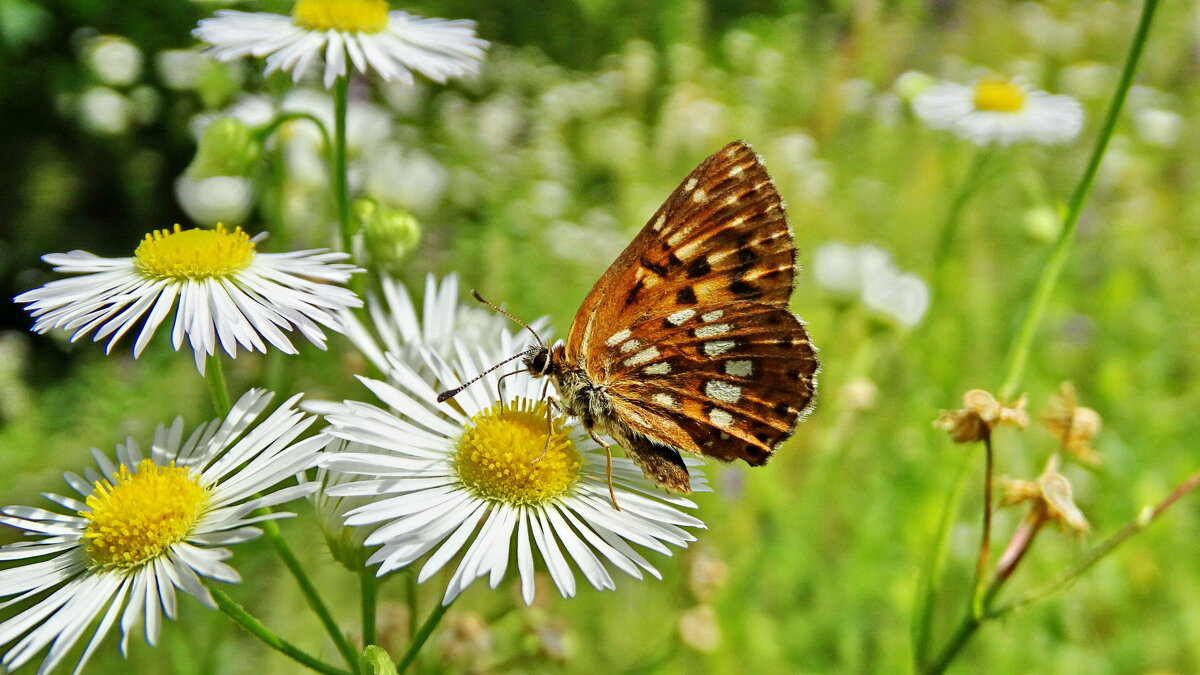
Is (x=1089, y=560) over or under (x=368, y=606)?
under

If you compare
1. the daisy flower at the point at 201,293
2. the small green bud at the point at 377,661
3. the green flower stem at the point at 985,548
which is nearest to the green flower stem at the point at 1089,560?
the green flower stem at the point at 985,548

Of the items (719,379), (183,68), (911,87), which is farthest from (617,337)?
(183,68)

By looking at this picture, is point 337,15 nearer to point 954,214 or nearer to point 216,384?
point 216,384

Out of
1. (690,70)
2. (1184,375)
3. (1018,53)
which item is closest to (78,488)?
(1184,375)

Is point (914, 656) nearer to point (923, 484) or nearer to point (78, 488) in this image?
point (78, 488)

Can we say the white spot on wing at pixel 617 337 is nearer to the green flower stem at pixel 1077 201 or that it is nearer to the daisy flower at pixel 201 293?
the daisy flower at pixel 201 293

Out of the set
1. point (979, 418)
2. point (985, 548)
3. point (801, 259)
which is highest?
point (979, 418)
